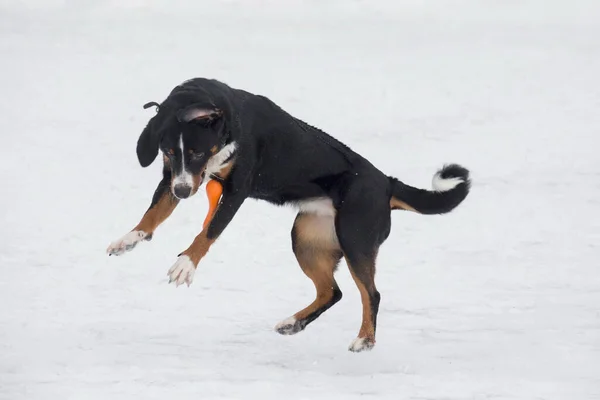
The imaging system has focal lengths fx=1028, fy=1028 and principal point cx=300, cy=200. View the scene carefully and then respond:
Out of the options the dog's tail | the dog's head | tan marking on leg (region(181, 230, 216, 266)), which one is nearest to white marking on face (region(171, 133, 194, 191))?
the dog's head

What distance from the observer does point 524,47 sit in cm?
1559

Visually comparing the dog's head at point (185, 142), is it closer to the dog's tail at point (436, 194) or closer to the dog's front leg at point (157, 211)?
the dog's front leg at point (157, 211)

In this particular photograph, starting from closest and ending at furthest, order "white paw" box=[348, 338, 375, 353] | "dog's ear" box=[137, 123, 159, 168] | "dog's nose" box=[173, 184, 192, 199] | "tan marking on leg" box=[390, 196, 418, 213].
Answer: "dog's nose" box=[173, 184, 192, 199], "dog's ear" box=[137, 123, 159, 168], "white paw" box=[348, 338, 375, 353], "tan marking on leg" box=[390, 196, 418, 213]

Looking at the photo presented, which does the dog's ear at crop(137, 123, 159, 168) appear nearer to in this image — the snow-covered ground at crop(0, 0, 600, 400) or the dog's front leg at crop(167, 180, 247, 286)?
the dog's front leg at crop(167, 180, 247, 286)

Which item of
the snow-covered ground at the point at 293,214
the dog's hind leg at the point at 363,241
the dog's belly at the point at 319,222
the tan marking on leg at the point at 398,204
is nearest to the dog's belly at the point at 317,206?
the dog's belly at the point at 319,222

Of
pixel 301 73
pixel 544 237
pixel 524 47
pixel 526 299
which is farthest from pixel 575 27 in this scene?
pixel 526 299

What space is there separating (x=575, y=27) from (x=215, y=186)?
39.2 ft

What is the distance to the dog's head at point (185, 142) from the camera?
219 inches

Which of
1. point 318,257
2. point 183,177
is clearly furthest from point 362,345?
point 183,177

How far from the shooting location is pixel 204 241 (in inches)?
226

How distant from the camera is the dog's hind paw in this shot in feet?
21.5

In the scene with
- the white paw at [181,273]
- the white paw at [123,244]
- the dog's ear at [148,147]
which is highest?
the dog's ear at [148,147]

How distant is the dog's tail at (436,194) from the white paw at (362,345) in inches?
35.4

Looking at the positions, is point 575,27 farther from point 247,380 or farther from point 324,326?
point 247,380
